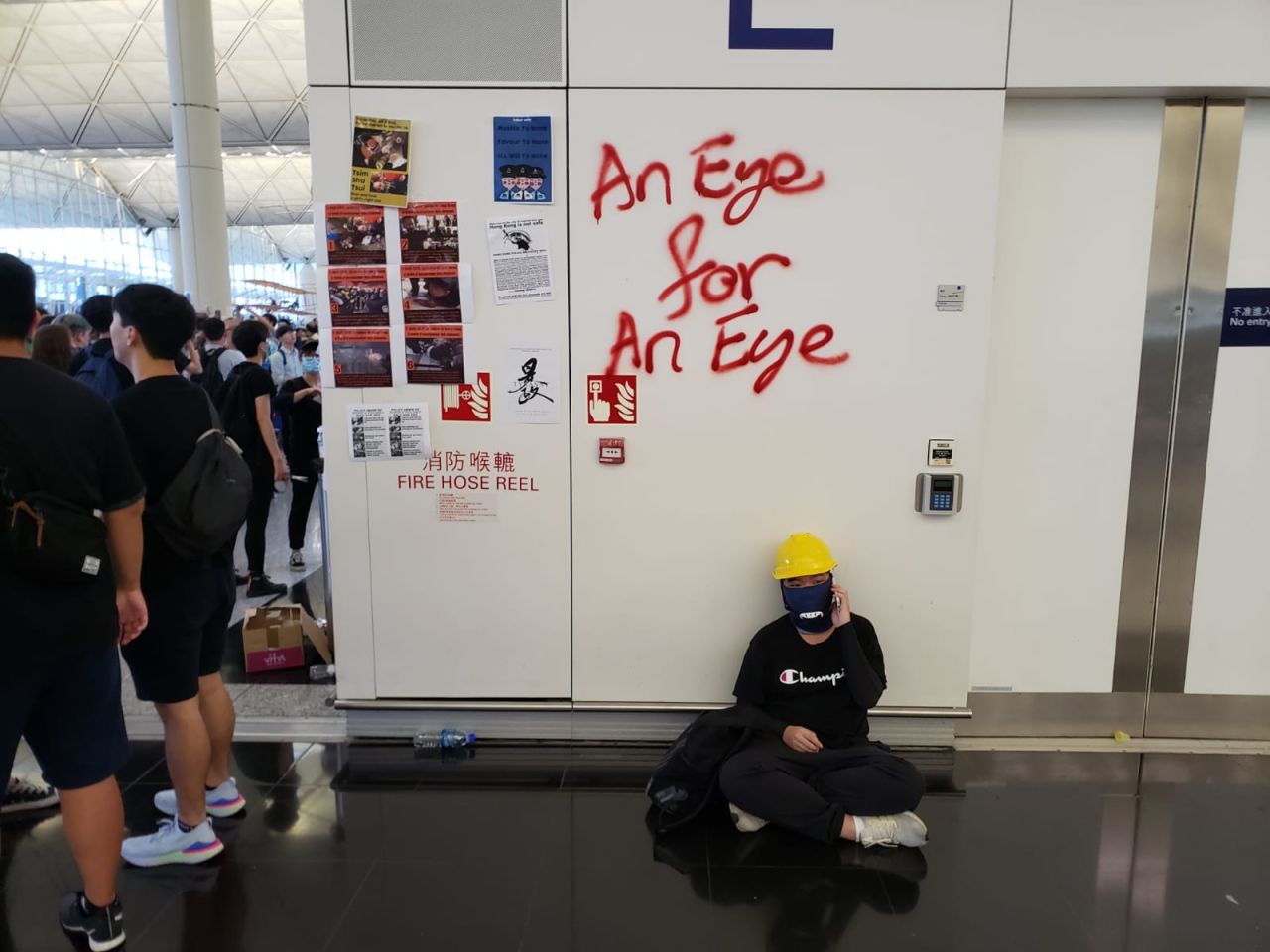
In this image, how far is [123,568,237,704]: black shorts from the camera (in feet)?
8.54

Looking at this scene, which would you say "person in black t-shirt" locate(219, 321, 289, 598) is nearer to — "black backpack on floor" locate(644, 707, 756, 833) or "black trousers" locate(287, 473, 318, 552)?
"black trousers" locate(287, 473, 318, 552)

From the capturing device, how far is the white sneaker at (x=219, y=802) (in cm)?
306

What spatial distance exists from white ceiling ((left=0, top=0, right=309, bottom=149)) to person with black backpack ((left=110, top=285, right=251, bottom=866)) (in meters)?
14.2

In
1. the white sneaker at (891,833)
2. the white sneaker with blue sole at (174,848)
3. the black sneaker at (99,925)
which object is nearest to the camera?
the black sneaker at (99,925)

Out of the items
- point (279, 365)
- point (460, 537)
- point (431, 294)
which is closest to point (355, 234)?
point (431, 294)

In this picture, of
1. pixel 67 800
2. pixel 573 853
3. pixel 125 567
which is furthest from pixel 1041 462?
pixel 67 800

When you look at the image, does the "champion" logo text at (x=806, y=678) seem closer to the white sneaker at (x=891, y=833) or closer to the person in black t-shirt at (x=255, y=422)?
the white sneaker at (x=891, y=833)

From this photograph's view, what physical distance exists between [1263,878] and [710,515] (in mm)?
2260

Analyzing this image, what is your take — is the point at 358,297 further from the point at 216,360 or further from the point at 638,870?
the point at 216,360

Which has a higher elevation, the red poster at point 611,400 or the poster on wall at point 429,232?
the poster on wall at point 429,232

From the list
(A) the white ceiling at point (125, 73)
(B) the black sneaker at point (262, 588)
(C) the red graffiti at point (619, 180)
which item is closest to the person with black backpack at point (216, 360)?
(B) the black sneaker at point (262, 588)

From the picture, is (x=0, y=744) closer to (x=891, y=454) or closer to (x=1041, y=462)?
(x=891, y=454)

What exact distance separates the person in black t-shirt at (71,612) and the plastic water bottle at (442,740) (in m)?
1.37

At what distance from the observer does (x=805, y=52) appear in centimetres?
320
